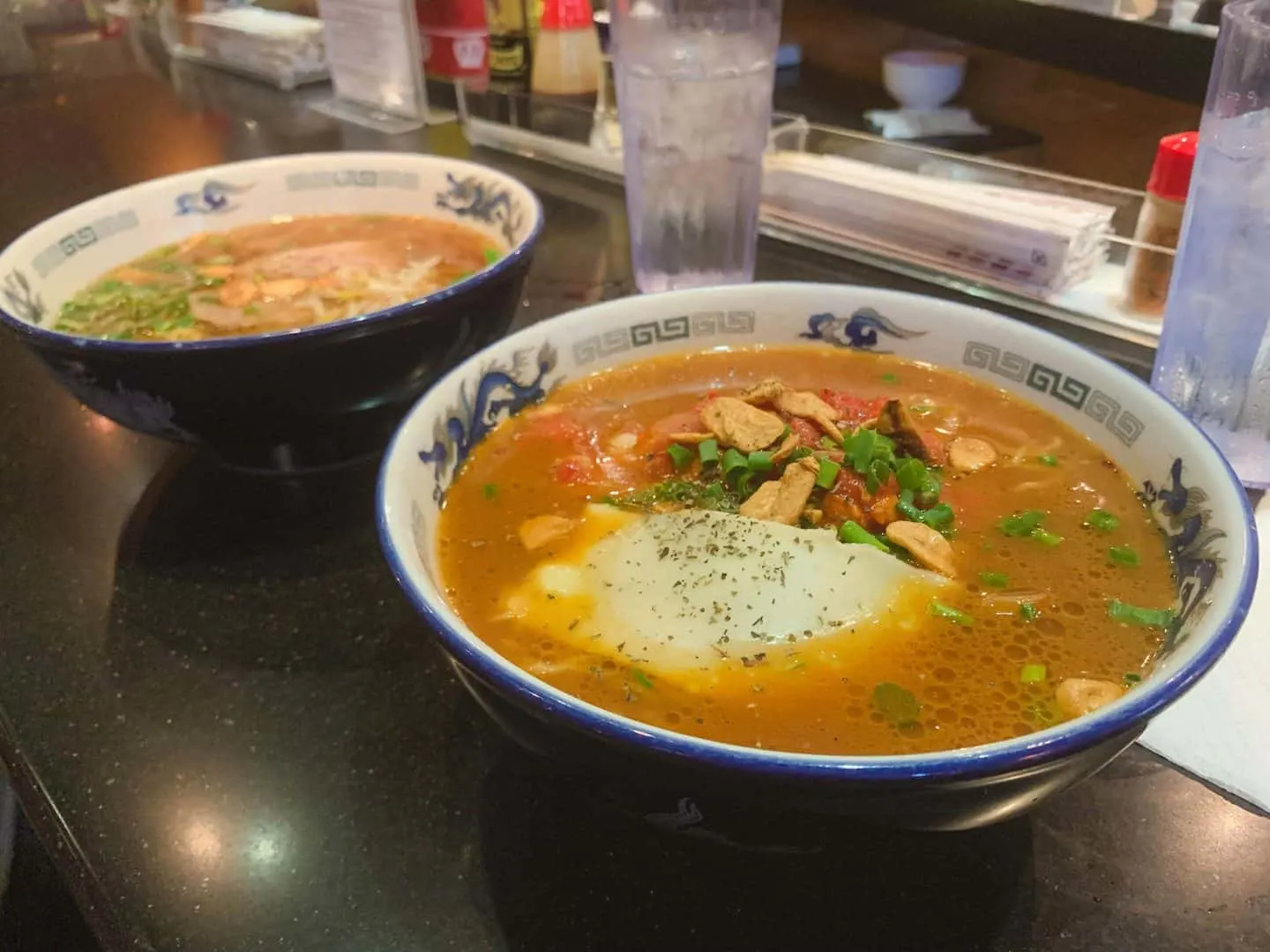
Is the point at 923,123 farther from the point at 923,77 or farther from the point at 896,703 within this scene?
the point at 896,703

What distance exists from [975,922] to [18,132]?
329cm

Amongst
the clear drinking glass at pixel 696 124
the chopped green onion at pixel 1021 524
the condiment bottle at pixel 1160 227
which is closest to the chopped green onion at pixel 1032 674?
the chopped green onion at pixel 1021 524

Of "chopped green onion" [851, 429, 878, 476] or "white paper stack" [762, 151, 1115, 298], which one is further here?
"white paper stack" [762, 151, 1115, 298]

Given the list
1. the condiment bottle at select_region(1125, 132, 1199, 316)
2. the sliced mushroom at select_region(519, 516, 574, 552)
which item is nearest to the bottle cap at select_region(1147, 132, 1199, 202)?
the condiment bottle at select_region(1125, 132, 1199, 316)

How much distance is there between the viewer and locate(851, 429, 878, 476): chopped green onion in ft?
3.70

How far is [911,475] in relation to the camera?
44.0 inches

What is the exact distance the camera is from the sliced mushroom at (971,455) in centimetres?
120

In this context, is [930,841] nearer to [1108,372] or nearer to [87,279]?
[1108,372]

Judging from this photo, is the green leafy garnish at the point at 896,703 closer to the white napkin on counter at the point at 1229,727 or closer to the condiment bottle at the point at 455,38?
the white napkin on counter at the point at 1229,727

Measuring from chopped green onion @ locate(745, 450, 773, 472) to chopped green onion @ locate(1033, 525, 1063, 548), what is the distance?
29cm

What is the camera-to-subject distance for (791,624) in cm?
96

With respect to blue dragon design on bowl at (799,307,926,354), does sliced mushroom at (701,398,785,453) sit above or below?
below

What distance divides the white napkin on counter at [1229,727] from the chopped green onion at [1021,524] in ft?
0.70

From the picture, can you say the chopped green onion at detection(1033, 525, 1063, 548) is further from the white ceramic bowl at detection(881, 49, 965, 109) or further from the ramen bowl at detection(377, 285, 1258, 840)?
the white ceramic bowl at detection(881, 49, 965, 109)
